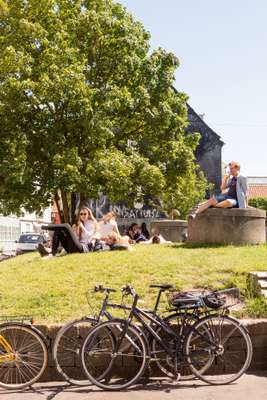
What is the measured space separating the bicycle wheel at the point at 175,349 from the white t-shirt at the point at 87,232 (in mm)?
6636

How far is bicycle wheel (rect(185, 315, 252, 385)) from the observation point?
7.08 meters

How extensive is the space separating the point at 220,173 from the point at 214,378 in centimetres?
5301

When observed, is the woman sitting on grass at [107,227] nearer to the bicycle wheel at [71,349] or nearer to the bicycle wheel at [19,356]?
the bicycle wheel at [71,349]

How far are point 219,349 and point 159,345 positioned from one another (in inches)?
27.1

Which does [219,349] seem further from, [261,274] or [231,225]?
[231,225]

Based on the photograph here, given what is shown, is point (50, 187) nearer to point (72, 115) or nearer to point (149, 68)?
point (72, 115)

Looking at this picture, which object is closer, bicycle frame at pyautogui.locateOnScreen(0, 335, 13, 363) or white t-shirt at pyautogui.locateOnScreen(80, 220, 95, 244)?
bicycle frame at pyautogui.locateOnScreen(0, 335, 13, 363)

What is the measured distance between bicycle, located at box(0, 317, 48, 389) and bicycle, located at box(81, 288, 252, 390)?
56cm

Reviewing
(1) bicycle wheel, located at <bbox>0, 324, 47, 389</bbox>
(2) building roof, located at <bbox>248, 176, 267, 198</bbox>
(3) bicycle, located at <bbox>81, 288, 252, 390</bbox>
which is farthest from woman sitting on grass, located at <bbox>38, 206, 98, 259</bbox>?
(2) building roof, located at <bbox>248, 176, 267, 198</bbox>

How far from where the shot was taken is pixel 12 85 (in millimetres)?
26312

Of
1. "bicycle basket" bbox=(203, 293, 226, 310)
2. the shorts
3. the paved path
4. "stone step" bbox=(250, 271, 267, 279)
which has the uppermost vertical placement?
the shorts

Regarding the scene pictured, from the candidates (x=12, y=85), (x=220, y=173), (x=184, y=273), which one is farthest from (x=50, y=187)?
(x=220, y=173)

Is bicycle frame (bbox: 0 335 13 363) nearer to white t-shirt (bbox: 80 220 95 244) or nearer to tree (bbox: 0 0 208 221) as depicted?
white t-shirt (bbox: 80 220 95 244)

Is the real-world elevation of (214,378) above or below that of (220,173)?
below
